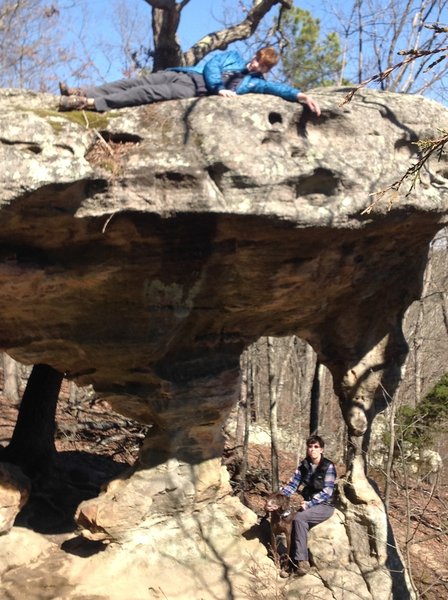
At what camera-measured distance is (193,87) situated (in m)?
5.87

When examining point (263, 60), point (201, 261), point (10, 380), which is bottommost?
point (10, 380)

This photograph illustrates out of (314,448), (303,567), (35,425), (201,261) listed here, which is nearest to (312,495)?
(314,448)

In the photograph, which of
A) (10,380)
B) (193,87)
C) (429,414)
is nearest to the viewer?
(193,87)

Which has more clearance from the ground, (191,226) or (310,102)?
(310,102)

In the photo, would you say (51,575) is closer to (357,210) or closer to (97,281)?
(97,281)

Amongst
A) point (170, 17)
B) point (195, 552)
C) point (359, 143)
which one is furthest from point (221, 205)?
point (170, 17)

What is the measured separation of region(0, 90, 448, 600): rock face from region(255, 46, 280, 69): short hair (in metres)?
0.55

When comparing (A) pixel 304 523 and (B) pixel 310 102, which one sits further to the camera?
(A) pixel 304 523

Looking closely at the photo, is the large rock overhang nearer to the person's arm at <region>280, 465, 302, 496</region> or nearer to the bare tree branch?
the person's arm at <region>280, 465, 302, 496</region>

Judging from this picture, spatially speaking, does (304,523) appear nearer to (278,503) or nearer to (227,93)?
(278,503)

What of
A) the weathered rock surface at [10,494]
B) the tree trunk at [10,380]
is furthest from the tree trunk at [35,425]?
the tree trunk at [10,380]

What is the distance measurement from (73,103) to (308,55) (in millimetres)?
12090

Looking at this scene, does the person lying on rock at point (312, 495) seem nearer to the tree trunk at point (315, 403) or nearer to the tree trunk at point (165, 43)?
the tree trunk at point (315, 403)

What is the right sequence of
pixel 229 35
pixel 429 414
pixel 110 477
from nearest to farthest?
pixel 110 477
pixel 229 35
pixel 429 414
